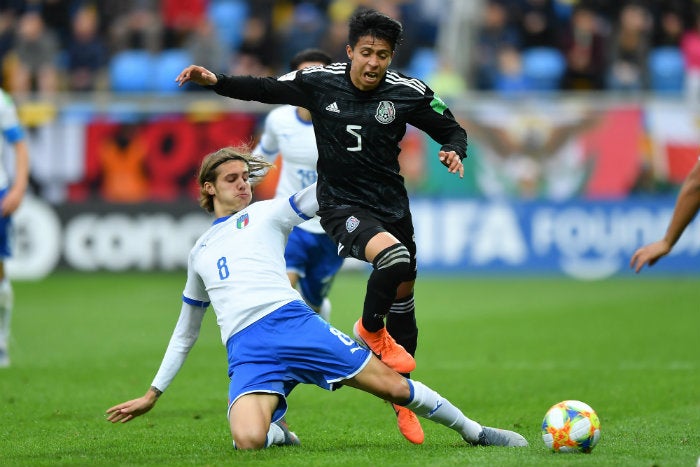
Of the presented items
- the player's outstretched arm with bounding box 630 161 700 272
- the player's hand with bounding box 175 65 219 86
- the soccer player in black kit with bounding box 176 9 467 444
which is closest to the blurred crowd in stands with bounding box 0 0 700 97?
the soccer player in black kit with bounding box 176 9 467 444

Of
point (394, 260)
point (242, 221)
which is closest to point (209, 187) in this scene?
point (242, 221)

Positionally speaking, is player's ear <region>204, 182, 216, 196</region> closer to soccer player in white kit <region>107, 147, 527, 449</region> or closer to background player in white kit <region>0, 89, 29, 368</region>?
soccer player in white kit <region>107, 147, 527, 449</region>

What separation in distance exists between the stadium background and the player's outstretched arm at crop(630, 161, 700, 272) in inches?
459

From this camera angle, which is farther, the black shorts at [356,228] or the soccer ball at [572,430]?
the black shorts at [356,228]

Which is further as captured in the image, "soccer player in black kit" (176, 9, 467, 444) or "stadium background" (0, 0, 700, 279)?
"stadium background" (0, 0, 700, 279)

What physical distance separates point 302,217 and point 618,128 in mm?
12014

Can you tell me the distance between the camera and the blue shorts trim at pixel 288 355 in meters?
6.64

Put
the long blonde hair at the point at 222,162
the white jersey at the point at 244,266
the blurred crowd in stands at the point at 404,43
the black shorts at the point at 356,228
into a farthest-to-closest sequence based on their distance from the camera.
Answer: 1. the blurred crowd in stands at the point at 404,43
2. the long blonde hair at the point at 222,162
3. the black shorts at the point at 356,228
4. the white jersey at the point at 244,266

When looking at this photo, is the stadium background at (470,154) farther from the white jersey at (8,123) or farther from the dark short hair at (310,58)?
the dark short hair at (310,58)

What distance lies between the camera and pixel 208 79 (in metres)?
7.04

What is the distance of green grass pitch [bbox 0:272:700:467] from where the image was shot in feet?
22.1

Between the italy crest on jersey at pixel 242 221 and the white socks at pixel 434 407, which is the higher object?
the italy crest on jersey at pixel 242 221

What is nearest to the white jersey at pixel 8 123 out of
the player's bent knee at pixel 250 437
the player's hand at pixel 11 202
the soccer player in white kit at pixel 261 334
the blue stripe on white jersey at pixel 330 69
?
the player's hand at pixel 11 202

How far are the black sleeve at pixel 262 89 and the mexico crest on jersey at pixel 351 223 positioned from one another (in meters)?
0.85
